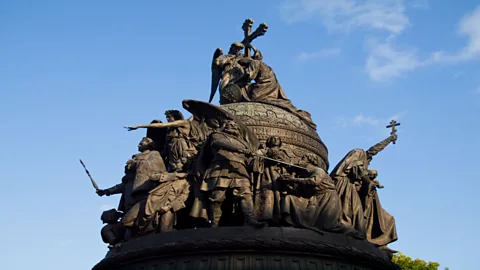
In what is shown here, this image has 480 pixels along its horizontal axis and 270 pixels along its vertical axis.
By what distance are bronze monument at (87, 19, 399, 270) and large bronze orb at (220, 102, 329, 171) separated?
0.03 metres

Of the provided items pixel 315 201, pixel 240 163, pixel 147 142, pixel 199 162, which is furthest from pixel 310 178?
pixel 147 142

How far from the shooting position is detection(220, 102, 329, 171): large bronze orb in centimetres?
1319

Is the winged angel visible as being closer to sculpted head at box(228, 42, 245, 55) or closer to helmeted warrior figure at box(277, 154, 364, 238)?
sculpted head at box(228, 42, 245, 55)

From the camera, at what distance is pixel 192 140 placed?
12.4 metres

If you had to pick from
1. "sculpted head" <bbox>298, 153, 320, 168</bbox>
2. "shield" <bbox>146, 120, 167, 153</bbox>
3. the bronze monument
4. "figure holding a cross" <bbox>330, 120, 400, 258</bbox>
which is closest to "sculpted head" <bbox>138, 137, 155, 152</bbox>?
the bronze monument

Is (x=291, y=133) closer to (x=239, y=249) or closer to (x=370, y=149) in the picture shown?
(x=370, y=149)

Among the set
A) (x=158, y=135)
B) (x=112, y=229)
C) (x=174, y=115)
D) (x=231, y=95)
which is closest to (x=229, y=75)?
(x=231, y=95)

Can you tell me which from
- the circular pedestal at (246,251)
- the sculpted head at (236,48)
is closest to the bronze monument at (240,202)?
the circular pedestal at (246,251)

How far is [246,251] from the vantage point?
9.64 m

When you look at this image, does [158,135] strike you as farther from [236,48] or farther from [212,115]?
[236,48]

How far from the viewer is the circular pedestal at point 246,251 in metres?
9.59

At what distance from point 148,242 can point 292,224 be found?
9.00 feet

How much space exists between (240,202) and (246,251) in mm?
1146

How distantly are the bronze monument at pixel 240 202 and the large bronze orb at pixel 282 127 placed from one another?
0.03 metres
